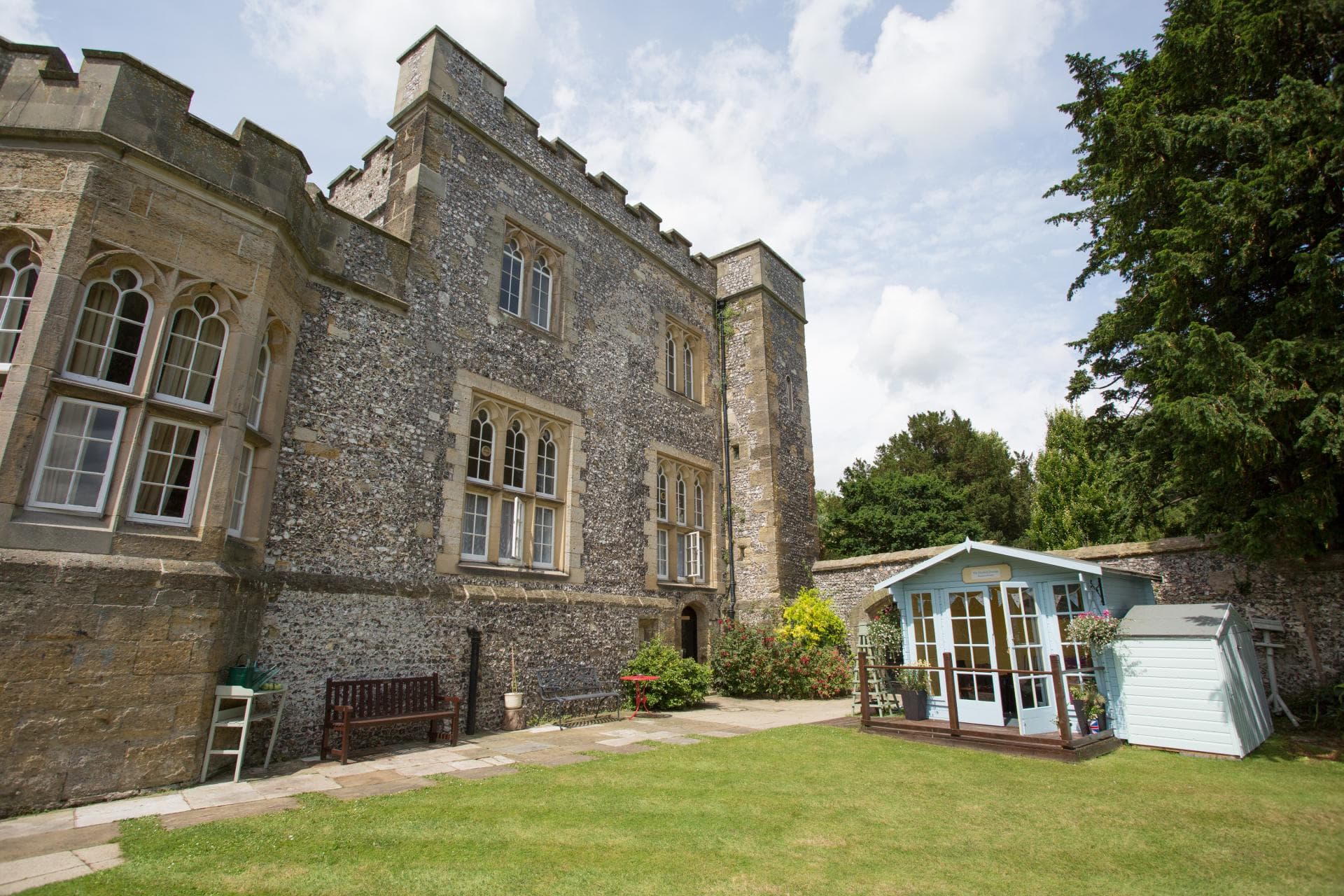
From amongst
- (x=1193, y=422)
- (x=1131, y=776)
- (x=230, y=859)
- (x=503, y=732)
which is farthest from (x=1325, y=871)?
(x=503, y=732)

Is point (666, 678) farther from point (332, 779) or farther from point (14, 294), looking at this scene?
point (14, 294)

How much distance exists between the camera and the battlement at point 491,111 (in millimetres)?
11180

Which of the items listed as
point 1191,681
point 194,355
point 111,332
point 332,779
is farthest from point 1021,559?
point 111,332

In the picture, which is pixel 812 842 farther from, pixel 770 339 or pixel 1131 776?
pixel 770 339

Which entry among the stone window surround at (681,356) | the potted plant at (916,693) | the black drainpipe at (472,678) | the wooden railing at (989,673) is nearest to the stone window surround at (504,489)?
the black drainpipe at (472,678)

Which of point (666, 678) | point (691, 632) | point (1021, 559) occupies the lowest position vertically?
point (666, 678)

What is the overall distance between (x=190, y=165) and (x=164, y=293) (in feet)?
4.80

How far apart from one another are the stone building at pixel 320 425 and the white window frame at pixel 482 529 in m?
0.05

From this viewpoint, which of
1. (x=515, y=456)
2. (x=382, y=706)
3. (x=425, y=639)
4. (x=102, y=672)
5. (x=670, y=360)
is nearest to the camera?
(x=102, y=672)

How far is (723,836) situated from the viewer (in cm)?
474

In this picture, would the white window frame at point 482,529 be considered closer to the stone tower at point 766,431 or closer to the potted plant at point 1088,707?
the stone tower at point 766,431

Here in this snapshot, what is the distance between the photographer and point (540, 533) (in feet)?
37.8

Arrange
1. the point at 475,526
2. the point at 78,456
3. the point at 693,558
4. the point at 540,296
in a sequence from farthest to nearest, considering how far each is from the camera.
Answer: the point at 693,558 < the point at 540,296 < the point at 475,526 < the point at 78,456

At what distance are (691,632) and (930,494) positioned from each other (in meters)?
12.8
